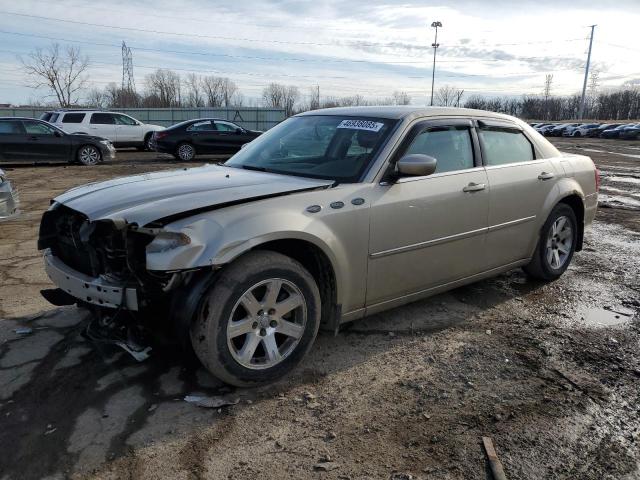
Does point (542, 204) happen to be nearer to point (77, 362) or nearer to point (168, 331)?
point (168, 331)

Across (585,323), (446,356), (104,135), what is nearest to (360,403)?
(446,356)

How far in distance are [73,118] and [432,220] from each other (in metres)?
19.7

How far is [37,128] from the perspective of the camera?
15773mm

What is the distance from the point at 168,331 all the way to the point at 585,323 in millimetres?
3321

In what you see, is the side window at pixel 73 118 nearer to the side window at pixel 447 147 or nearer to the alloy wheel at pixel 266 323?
the side window at pixel 447 147

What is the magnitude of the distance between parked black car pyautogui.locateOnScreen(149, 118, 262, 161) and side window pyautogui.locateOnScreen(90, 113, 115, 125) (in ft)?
11.2

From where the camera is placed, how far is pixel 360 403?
305 centimetres

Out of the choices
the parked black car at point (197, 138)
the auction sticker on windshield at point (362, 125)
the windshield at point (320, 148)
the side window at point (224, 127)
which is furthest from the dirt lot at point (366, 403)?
the side window at point (224, 127)

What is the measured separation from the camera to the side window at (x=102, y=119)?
2039 centimetres

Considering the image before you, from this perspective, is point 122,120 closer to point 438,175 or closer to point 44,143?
point 44,143

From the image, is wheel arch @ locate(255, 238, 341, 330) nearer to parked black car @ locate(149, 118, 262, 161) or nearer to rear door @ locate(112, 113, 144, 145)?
parked black car @ locate(149, 118, 262, 161)

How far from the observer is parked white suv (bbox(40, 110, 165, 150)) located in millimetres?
19984

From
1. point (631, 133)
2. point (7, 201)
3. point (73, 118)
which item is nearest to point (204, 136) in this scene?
point (73, 118)

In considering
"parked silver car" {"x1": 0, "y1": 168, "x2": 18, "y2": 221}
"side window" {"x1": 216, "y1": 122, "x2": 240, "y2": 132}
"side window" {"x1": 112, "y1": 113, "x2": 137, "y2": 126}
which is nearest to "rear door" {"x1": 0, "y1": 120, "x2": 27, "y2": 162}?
"side window" {"x1": 112, "y1": 113, "x2": 137, "y2": 126}
